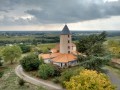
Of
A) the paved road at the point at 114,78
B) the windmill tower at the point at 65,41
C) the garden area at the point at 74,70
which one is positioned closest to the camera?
the garden area at the point at 74,70

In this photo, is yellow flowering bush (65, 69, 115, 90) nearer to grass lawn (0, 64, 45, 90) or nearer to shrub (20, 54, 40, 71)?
grass lawn (0, 64, 45, 90)

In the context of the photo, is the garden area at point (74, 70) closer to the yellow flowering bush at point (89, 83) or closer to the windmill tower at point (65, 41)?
the yellow flowering bush at point (89, 83)

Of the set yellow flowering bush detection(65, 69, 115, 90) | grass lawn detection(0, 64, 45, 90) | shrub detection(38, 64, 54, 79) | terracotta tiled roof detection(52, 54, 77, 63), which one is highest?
yellow flowering bush detection(65, 69, 115, 90)

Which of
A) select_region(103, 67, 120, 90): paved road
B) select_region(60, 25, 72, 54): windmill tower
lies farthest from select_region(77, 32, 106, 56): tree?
select_region(103, 67, 120, 90): paved road

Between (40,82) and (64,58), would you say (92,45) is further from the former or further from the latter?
(40,82)

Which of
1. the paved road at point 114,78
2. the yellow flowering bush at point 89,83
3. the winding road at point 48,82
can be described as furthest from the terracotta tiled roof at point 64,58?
the yellow flowering bush at point 89,83

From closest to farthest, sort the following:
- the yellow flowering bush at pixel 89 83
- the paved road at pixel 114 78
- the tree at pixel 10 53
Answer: the yellow flowering bush at pixel 89 83 < the paved road at pixel 114 78 < the tree at pixel 10 53

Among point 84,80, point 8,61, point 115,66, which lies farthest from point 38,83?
point 8,61

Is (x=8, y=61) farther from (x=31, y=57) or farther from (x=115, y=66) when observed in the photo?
(x=115, y=66)
